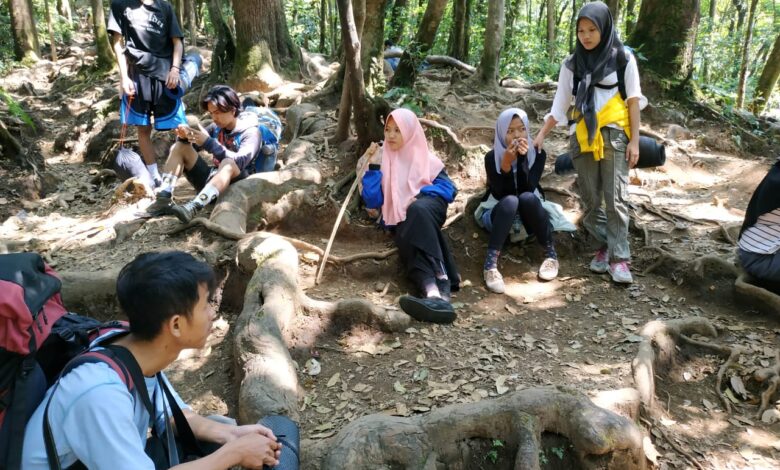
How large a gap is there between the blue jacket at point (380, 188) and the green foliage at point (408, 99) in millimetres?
1468

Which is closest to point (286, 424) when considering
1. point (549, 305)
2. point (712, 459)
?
point (712, 459)

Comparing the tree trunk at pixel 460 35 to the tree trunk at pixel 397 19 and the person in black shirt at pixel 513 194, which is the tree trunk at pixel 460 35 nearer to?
the tree trunk at pixel 397 19

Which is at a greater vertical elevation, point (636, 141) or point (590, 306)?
point (636, 141)

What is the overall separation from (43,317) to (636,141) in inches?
167

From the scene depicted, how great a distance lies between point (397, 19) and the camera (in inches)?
507


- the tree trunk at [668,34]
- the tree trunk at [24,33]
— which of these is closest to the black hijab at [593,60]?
the tree trunk at [668,34]

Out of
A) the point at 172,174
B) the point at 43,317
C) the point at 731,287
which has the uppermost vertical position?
the point at 43,317

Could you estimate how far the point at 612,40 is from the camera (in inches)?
171

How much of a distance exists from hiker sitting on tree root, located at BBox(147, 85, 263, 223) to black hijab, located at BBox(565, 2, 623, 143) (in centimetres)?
310

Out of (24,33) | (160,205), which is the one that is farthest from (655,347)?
(24,33)

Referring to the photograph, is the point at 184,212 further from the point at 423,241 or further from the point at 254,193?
the point at 423,241

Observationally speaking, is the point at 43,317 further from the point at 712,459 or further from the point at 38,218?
the point at 38,218

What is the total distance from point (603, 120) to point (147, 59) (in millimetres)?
4475

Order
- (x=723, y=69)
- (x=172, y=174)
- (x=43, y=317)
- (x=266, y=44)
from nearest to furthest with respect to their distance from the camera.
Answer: (x=43, y=317)
(x=172, y=174)
(x=266, y=44)
(x=723, y=69)
